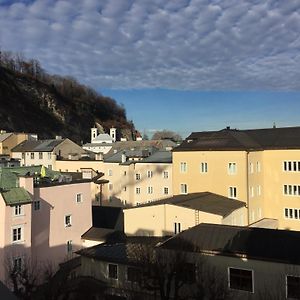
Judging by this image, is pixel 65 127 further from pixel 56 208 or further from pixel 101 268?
pixel 101 268

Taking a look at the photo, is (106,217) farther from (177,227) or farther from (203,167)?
(177,227)

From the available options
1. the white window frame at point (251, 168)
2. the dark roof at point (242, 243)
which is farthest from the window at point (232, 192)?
the dark roof at point (242, 243)

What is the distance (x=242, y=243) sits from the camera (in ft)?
70.1

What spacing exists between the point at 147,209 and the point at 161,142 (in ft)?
204

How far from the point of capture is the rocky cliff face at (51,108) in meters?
120

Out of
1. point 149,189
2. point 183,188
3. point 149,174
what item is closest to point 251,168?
point 183,188

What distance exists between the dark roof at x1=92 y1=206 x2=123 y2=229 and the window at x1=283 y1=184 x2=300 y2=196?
55.4ft

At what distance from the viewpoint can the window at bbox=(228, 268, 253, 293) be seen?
2036 centimetres

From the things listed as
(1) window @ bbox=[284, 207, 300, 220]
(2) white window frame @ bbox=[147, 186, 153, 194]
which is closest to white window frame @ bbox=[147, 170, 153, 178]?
(2) white window frame @ bbox=[147, 186, 153, 194]

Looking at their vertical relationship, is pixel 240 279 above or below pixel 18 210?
below

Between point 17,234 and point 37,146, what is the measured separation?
4953 cm

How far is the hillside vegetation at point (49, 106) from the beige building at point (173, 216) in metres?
85.9

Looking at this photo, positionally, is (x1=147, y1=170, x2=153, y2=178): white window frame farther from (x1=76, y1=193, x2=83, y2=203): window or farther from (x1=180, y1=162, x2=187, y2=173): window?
(x1=76, y1=193, x2=83, y2=203): window

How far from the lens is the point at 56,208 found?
34844 millimetres
